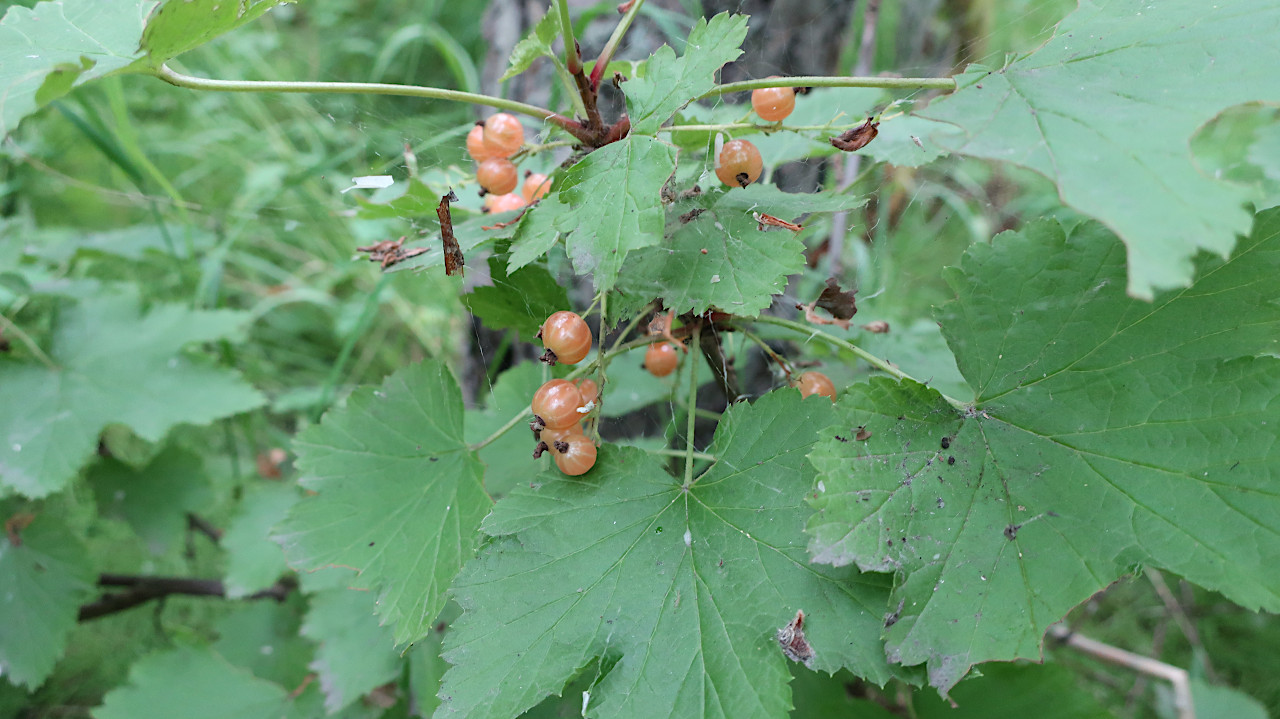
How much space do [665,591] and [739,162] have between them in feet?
1.69

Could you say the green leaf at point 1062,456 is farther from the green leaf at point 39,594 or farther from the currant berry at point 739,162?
the green leaf at point 39,594

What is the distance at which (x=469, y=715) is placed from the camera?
27.5 inches

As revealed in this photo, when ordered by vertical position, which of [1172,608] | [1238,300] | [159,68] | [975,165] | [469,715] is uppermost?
[159,68]

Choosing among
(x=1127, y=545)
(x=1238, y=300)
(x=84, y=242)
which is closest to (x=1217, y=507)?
(x=1127, y=545)

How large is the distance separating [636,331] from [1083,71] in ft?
2.07

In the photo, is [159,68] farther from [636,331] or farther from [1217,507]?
[1217,507]

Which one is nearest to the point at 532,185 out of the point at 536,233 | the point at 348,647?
the point at 536,233

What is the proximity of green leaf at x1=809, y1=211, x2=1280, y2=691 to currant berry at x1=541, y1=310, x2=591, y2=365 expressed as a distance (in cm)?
31

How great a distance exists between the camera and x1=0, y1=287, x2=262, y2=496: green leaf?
1278 mm

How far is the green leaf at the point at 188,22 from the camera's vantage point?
68 cm

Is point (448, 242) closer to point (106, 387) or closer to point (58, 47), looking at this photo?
point (58, 47)

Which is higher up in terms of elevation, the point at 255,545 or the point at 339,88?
the point at 339,88

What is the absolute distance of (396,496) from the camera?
3.13 feet

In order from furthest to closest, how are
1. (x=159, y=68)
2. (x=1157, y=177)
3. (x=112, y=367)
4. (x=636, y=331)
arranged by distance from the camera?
(x=112, y=367), (x=636, y=331), (x=159, y=68), (x=1157, y=177)
